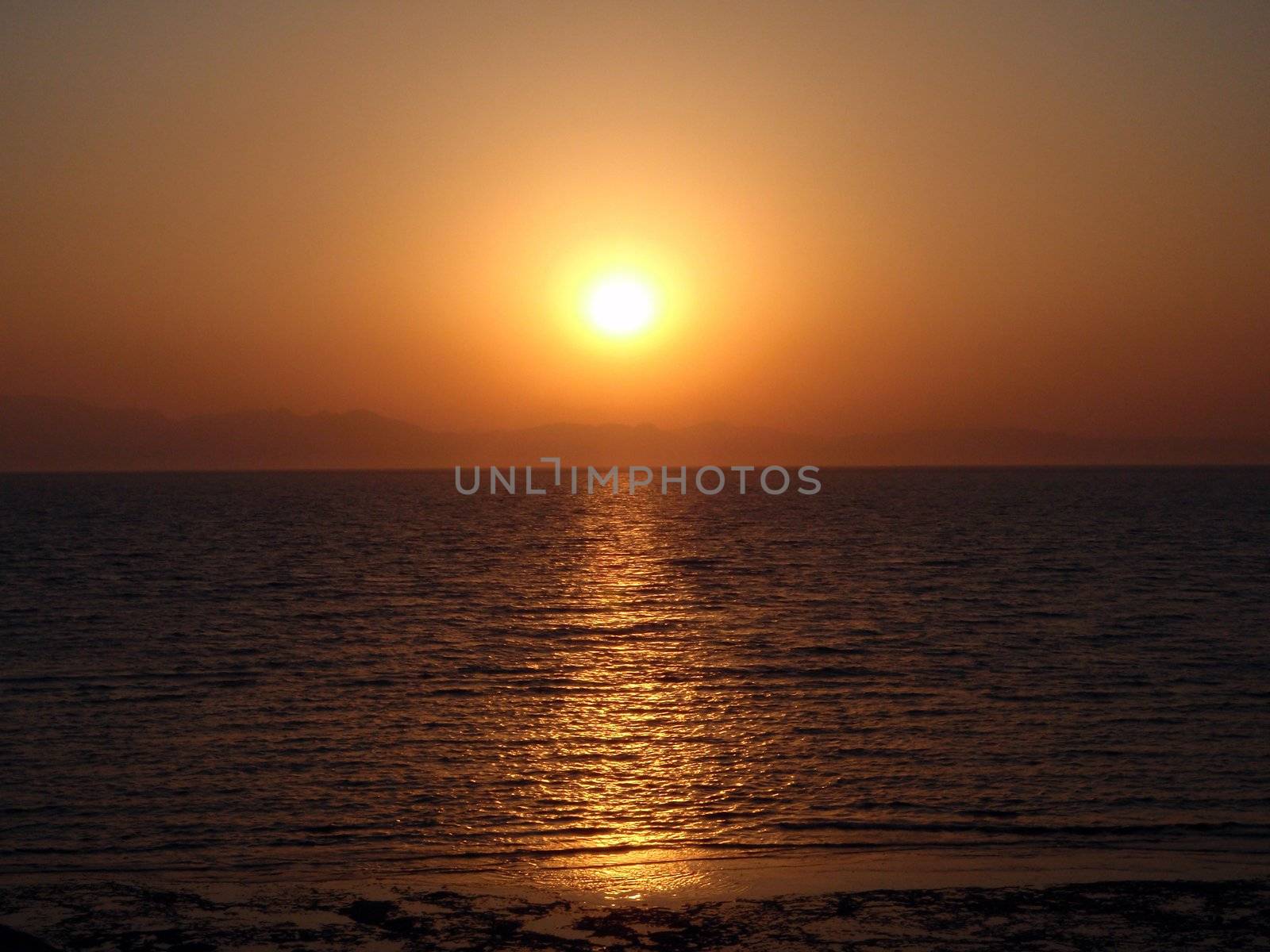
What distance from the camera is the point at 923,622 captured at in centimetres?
4097

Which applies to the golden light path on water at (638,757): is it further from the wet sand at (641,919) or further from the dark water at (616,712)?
the wet sand at (641,919)

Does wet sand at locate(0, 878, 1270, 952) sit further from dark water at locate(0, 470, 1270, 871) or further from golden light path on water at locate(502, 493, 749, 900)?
dark water at locate(0, 470, 1270, 871)

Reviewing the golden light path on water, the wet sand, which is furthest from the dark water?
the wet sand

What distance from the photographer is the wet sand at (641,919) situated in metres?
12.6

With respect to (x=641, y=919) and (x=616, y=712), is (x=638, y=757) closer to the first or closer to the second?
(x=616, y=712)

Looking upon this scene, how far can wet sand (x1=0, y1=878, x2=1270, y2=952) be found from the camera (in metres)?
12.6

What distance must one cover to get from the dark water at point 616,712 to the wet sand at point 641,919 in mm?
1919

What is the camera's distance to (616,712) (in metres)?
26.5

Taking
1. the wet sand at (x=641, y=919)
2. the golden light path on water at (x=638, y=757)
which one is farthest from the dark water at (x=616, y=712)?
the wet sand at (x=641, y=919)

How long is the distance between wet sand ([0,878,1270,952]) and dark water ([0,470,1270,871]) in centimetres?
192

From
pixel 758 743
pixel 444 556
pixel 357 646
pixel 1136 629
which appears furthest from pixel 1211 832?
pixel 444 556

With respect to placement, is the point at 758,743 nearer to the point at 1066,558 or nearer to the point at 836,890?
the point at 836,890

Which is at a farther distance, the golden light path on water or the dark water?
the dark water

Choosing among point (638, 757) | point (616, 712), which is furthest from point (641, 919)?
point (616, 712)
